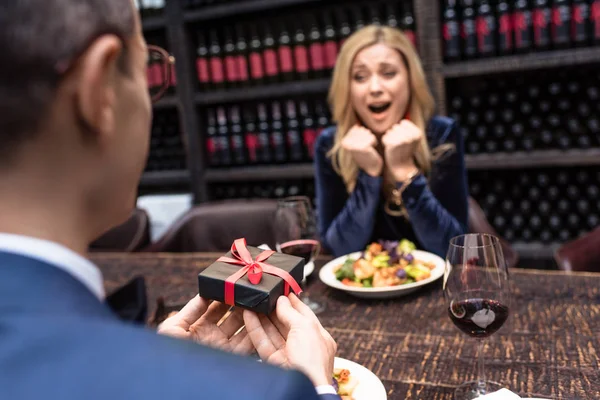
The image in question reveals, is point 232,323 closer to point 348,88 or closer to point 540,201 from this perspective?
point 348,88

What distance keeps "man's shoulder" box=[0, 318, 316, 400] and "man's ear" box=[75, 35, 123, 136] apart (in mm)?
147

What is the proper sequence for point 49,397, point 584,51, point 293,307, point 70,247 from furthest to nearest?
point 584,51
point 293,307
point 70,247
point 49,397

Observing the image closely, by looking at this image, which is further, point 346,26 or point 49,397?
point 346,26

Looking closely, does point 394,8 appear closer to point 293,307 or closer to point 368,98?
point 368,98

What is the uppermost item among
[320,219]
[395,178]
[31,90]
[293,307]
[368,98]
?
[31,90]

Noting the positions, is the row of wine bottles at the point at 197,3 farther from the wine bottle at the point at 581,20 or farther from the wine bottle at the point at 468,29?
the wine bottle at the point at 581,20

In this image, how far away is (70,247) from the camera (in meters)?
0.44

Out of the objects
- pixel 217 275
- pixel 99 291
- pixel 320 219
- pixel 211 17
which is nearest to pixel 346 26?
pixel 211 17

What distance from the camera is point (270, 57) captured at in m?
2.98

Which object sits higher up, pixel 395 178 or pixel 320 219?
pixel 395 178

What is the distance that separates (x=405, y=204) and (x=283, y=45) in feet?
4.93

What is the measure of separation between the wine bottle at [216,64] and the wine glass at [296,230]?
1900 mm

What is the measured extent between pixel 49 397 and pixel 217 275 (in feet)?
1.59

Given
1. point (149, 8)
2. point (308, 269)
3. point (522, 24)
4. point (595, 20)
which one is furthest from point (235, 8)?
point (308, 269)
